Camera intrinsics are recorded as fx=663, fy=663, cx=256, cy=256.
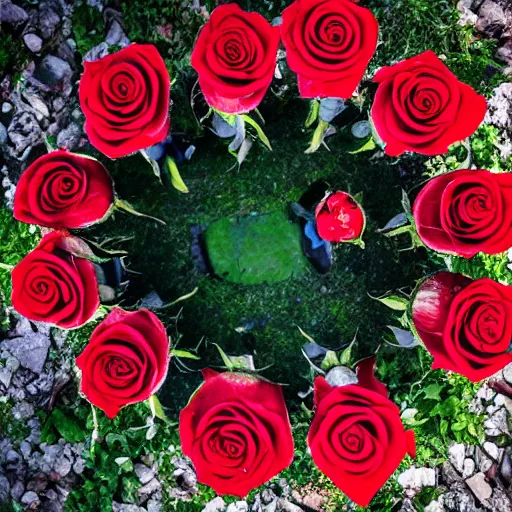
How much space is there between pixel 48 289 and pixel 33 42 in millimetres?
722

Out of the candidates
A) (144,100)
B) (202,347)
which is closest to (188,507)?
(202,347)

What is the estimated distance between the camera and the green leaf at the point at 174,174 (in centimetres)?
117

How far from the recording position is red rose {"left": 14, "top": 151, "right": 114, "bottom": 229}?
0.98m

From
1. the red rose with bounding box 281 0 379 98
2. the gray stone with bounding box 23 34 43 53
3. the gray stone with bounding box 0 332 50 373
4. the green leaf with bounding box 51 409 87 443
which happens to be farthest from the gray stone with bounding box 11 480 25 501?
the red rose with bounding box 281 0 379 98

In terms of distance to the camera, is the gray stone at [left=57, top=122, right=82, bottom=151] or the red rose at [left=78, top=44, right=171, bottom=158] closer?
the red rose at [left=78, top=44, right=171, bottom=158]

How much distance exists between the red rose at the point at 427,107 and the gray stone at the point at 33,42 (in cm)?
83

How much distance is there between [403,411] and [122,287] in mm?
621

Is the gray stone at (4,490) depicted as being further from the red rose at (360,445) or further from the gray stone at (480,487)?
the gray stone at (480,487)

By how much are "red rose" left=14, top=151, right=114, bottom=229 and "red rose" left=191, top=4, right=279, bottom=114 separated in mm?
240

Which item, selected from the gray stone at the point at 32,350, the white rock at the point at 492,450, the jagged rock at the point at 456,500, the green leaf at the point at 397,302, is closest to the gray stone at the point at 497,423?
the white rock at the point at 492,450

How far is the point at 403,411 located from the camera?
1.35m

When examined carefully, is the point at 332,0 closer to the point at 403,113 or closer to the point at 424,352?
the point at 403,113

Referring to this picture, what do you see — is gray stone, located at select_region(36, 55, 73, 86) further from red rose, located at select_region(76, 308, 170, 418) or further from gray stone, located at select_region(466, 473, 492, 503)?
gray stone, located at select_region(466, 473, 492, 503)

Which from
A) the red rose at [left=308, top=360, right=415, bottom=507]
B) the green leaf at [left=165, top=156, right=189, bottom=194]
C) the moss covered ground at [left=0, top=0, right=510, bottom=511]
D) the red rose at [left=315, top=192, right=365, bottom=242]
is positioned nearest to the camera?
the red rose at [left=308, top=360, right=415, bottom=507]
